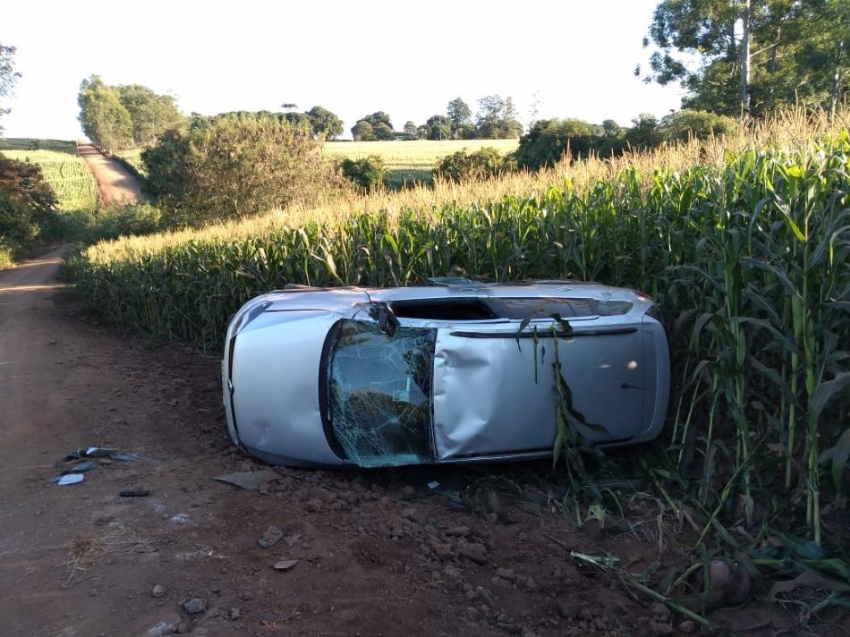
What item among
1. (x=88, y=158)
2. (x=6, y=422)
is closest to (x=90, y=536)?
(x=6, y=422)

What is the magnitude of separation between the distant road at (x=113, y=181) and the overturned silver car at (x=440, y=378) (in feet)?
170

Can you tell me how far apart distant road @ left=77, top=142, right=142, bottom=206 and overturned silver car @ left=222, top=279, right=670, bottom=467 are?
5171 centimetres

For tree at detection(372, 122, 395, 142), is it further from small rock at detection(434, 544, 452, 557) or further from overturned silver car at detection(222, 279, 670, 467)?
small rock at detection(434, 544, 452, 557)

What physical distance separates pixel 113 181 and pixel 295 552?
81208 mm

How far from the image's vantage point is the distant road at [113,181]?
5932 cm

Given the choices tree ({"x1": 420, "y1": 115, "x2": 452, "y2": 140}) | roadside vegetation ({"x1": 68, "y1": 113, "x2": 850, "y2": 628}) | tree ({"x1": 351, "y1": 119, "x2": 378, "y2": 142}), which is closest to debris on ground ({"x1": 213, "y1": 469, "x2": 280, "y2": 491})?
roadside vegetation ({"x1": 68, "y1": 113, "x2": 850, "y2": 628})

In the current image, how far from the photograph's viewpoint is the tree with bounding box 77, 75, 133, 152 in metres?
112

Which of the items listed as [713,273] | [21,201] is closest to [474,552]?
[713,273]

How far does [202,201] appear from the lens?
2892 centimetres

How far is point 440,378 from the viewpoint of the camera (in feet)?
15.1

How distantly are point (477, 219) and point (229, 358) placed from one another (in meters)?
3.64

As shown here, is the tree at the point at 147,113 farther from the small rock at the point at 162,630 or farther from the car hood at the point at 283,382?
the small rock at the point at 162,630

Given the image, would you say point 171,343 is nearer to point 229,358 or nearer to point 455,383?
point 229,358

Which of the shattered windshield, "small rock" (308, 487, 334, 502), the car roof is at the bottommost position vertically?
"small rock" (308, 487, 334, 502)
